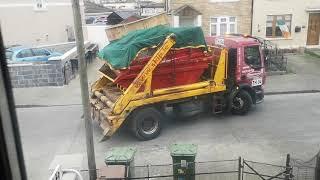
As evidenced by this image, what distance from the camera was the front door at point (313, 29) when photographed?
20.6 metres

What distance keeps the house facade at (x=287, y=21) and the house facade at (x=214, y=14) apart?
1.77 ft

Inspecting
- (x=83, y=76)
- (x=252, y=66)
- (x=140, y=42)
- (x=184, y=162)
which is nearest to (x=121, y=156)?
(x=184, y=162)

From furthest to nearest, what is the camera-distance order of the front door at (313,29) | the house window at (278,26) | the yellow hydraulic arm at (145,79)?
the front door at (313,29), the house window at (278,26), the yellow hydraulic arm at (145,79)

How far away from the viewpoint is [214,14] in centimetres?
2014

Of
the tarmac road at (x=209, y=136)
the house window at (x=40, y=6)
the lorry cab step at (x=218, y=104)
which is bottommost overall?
the tarmac road at (x=209, y=136)

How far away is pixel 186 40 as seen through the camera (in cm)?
997

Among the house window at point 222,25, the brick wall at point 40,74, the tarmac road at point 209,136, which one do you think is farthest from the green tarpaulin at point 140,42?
the house window at point 222,25

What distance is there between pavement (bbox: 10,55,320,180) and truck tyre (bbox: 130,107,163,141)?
0.62 feet

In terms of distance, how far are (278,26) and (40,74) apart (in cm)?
1196

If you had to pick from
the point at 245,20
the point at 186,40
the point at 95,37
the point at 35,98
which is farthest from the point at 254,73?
the point at 95,37

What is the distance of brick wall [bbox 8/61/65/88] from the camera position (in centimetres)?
1520

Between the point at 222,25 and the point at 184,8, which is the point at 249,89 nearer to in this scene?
the point at 184,8

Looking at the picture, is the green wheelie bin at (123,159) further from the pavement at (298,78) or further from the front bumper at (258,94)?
the pavement at (298,78)

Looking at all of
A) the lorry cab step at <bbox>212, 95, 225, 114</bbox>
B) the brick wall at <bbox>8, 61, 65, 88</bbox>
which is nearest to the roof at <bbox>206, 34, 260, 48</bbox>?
the lorry cab step at <bbox>212, 95, 225, 114</bbox>
